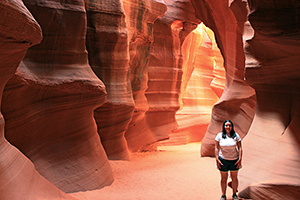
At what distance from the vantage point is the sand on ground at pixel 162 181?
17.7 feet

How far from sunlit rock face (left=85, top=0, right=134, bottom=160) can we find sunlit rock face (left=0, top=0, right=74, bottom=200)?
4010 millimetres

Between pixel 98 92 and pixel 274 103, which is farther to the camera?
pixel 98 92

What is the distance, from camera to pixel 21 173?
3510 millimetres

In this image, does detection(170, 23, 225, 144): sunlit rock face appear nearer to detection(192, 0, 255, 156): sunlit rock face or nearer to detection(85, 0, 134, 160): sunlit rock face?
detection(192, 0, 255, 156): sunlit rock face

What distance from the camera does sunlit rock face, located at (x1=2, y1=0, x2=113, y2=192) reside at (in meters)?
4.82

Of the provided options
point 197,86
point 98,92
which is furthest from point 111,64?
point 197,86

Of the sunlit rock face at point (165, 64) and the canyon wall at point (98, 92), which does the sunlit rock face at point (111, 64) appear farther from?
the sunlit rock face at point (165, 64)

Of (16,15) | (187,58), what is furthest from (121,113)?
(187,58)

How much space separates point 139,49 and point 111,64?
9.00 feet

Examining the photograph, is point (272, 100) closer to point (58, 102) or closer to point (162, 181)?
point (162, 181)

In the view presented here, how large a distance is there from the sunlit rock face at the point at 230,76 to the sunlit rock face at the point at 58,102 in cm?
388

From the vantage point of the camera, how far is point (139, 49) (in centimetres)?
1014

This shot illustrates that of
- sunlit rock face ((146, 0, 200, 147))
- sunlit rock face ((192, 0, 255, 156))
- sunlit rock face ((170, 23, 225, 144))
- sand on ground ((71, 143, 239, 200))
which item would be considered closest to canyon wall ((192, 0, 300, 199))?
sand on ground ((71, 143, 239, 200))

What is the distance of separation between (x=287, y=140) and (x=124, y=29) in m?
4.59
